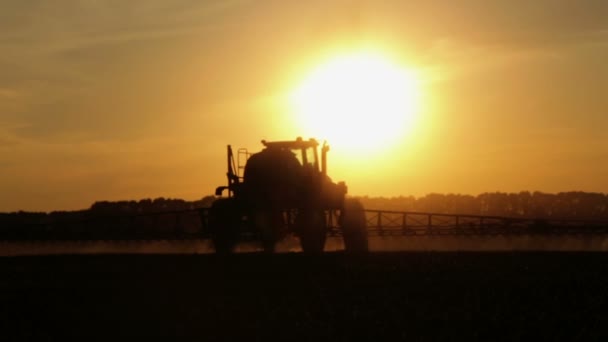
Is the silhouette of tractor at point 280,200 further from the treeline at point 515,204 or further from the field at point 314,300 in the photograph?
the treeline at point 515,204

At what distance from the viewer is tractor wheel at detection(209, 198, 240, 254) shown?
33.6 metres

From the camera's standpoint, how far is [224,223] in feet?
111

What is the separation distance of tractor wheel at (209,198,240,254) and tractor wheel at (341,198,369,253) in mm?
4359

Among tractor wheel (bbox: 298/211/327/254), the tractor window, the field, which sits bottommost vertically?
the field

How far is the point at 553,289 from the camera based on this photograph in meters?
19.6

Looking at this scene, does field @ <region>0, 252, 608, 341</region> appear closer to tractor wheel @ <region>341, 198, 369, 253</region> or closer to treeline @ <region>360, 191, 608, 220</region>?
tractor wheel @ <region>341, 198, 369, 253</region>

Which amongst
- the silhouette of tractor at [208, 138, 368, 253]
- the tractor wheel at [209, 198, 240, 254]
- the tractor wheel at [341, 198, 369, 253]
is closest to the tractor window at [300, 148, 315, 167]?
the silhouette of tractor at [208, 138, 368, 253]

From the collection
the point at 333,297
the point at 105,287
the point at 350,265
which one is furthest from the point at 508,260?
the point at 105,287

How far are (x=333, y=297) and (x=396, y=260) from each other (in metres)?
9.44

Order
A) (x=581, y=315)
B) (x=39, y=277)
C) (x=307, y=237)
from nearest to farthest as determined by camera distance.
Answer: (x=581, y=315) → (x=39, y=277) → (x=307, y=237)

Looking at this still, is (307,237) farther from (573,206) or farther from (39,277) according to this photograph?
(573,206)

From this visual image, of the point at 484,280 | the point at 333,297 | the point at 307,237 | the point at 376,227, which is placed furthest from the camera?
the point at 376,227

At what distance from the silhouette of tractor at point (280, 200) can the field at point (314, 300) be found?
380cm

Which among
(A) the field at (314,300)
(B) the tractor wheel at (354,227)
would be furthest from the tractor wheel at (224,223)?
(A) the field at (314,300)
